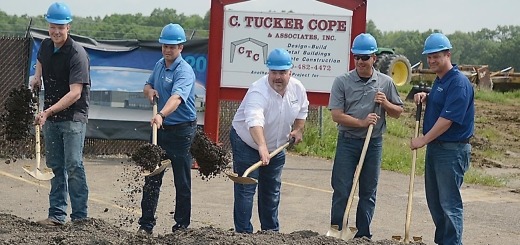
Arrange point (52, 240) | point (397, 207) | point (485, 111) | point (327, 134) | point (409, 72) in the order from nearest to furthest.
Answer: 1. point (52, 240)
2. point (397, 207)
3. point (327, 134)
4. point (485, 111)
5. point (409, 72)

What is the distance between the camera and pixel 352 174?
895 cm

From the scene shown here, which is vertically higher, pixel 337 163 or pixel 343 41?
pixel 343 41

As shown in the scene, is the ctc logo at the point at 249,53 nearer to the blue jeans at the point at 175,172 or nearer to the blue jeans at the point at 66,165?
the blue jeans at the point at 175,172

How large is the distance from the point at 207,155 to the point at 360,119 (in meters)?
1.50

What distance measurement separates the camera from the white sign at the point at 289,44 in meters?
14.5

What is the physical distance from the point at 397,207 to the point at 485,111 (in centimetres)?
1883

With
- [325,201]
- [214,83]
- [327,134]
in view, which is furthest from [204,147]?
[327,134]

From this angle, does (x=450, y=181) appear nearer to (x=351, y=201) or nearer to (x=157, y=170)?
(x=351, y=201)

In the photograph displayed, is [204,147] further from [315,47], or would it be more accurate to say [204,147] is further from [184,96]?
[315,47]

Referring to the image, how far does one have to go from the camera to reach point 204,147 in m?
9.12

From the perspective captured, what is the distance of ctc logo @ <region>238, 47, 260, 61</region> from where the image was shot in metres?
14.5

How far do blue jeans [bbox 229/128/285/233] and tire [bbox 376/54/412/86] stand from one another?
22066 mm

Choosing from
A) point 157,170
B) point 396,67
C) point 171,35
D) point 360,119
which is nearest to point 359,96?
point 360,119

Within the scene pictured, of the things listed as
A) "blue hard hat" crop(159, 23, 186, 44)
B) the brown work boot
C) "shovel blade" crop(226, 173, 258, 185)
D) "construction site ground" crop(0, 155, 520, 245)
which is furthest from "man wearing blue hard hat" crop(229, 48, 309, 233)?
the brown work boot
